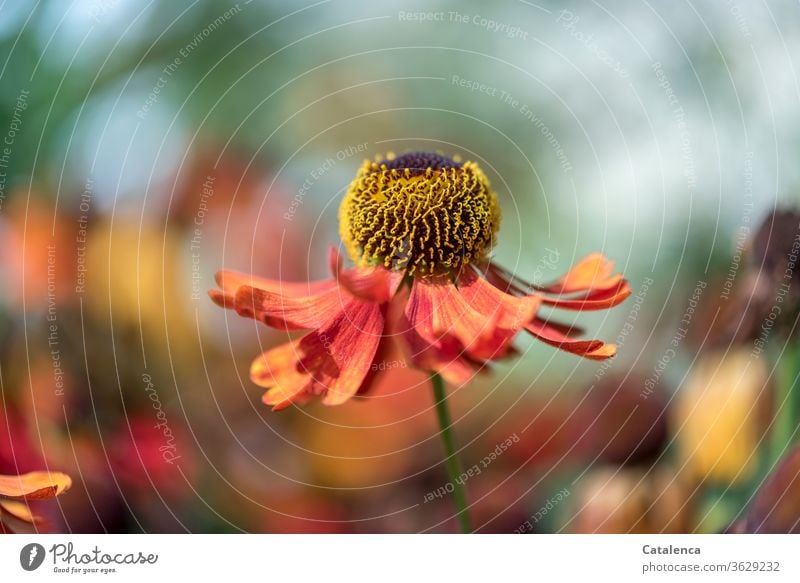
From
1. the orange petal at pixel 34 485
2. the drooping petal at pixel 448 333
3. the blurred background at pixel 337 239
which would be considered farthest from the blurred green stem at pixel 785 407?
the orange petal at pixel 34 485

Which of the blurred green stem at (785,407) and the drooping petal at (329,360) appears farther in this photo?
the blurred green stem at (785,407)

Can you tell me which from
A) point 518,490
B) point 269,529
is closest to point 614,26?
point 518,490

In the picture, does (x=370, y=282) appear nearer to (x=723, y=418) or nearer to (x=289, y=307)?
(x=289, y=307)

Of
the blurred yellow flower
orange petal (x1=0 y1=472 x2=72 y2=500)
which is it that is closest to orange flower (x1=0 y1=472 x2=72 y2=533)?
orange petal (x1=0 y1=472 x2=72 y2=500)

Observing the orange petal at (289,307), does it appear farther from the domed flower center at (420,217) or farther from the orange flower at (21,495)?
the orange flower at (21,495)

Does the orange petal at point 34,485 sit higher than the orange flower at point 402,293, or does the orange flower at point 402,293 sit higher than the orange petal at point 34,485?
the orange flower at point 402,293

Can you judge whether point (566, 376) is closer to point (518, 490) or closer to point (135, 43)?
point (518, 490)

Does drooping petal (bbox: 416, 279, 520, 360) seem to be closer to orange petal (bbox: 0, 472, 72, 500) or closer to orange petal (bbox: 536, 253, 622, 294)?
orange petal (bbox: 536, 253, 622, 294)
